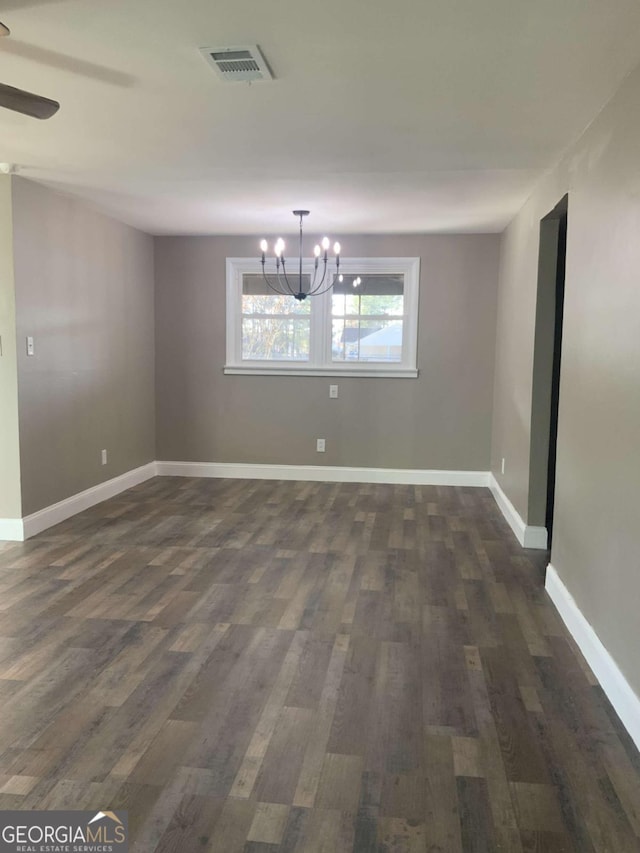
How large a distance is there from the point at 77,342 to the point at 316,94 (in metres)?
3.03

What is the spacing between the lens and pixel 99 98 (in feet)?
9.03

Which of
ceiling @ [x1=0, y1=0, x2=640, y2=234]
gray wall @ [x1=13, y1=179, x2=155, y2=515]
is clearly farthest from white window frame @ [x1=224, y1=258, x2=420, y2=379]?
ceiling @ [x1=0, y1=0, x2=640, y2=234]

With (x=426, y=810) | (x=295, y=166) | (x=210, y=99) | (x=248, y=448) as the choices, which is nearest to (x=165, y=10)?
(x=210, y=99)

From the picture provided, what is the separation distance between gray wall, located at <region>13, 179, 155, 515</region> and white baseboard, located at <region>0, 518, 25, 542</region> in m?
0.10

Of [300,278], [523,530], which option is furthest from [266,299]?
[523,530]

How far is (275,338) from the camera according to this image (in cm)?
636

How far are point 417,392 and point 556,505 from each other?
2.85m

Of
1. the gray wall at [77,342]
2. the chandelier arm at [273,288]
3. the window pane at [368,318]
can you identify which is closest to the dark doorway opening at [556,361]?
the window pane at [368,318]

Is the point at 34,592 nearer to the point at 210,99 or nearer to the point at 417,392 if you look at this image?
the point at 210,99

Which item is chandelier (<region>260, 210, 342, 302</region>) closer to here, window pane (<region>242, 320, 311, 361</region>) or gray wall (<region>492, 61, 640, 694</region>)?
window pane (<region>242, 320, 311, 361</region>)

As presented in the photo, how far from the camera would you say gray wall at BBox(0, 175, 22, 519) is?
4057 mm

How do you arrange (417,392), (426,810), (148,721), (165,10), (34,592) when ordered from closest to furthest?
1. (426,810)
2. (165,10)
3. (148,721)
4. (34,592)
5. (417,392)

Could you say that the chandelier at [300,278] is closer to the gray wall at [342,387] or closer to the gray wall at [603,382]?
the gray wall at [342,387]

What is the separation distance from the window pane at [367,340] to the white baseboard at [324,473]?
3.63ft
